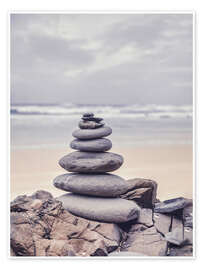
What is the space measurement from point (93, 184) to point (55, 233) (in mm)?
876

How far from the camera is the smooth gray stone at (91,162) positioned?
5637mm

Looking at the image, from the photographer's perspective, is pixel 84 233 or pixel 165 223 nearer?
pixel 84 233

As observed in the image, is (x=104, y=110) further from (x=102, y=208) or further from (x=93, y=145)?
(x=102, y=208)

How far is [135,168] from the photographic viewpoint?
5.76 meters

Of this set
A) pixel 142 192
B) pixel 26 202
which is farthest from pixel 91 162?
pixel 26 202

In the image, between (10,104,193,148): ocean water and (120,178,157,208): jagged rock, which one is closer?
(10,104,193,148): ocean water

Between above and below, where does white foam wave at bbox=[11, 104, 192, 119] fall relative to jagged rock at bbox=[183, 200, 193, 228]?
above

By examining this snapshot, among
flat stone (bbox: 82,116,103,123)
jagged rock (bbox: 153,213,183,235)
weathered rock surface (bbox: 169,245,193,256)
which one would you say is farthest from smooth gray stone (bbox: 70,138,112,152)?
weathered rock surface (bbox: 169,245,193,256)

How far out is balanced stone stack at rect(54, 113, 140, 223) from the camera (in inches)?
220

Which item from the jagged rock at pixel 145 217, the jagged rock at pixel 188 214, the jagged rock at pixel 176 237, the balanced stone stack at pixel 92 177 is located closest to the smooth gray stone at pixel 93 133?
the balanced stone stack at pixel 92 177

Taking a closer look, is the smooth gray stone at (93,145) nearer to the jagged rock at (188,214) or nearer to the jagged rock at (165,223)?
the jagged rock at (165,223)

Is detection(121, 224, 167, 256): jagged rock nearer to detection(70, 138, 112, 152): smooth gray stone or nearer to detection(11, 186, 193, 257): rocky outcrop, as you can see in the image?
detection(11, 186, 193, 257): rocky outcrop

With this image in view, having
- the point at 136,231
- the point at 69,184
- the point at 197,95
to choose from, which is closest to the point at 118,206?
the point at 136,231

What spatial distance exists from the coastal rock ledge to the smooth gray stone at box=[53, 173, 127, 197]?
1.06ft
